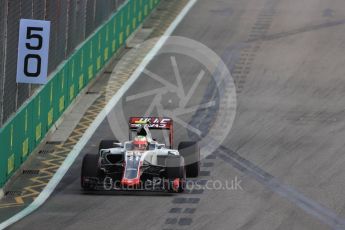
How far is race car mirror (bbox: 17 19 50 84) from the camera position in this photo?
31078 millimetres

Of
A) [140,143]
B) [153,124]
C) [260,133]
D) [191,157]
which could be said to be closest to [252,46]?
[260,133]

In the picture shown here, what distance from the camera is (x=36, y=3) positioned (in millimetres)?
36562

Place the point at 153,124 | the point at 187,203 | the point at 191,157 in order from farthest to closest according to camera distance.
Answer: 1. the point at 153,124
2. the point at 191,157
3. the point at 187,203

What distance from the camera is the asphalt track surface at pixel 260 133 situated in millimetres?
29812

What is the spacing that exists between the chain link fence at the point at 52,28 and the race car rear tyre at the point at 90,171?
297 cm

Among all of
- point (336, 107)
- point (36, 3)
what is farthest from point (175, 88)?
point (36, 3)

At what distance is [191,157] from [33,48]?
541cm

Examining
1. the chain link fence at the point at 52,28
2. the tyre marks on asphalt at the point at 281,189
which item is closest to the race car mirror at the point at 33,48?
the chain link fence at the point at 52,28

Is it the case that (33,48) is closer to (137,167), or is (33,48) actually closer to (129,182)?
(137,167)

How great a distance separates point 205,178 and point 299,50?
58.8 feet

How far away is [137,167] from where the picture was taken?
31328 mm

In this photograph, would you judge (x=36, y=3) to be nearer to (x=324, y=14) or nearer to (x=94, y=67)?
(x=94, y=67)

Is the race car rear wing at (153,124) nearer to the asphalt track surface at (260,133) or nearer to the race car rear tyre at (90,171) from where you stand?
the asphalt track surface at (260,133)

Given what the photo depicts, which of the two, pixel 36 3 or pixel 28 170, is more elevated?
pixel 36 3
